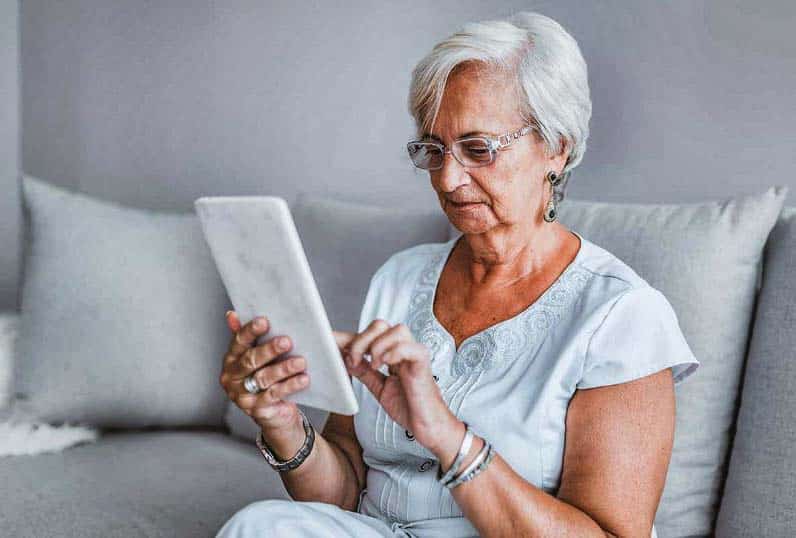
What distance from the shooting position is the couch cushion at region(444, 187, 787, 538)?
143cm

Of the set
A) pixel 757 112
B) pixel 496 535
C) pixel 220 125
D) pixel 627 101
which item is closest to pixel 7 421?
pixel 220 125

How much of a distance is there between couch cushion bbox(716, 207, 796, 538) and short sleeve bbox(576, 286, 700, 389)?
19cm

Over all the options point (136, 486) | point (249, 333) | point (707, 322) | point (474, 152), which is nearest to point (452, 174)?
point (474, 152)

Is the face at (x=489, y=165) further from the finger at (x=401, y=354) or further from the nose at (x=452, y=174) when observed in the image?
the finger at (x=401, y=354)

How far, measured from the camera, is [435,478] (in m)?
1.29

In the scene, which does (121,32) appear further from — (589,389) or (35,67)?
(589,389)

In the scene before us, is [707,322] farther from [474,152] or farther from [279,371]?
[279,371]

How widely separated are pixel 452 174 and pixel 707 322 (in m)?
0.49

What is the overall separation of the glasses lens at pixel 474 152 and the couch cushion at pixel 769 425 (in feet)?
1.67

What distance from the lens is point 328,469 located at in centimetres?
137

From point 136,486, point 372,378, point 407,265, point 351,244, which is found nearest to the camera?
point 372,378

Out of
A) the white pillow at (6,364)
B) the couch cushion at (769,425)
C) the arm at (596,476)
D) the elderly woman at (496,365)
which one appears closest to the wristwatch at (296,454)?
the elderly woman at (496,365)

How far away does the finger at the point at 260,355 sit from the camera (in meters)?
1.10

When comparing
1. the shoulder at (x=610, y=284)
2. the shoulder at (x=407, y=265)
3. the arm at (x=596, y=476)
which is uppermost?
the shoulder at (x=610, y=284)
